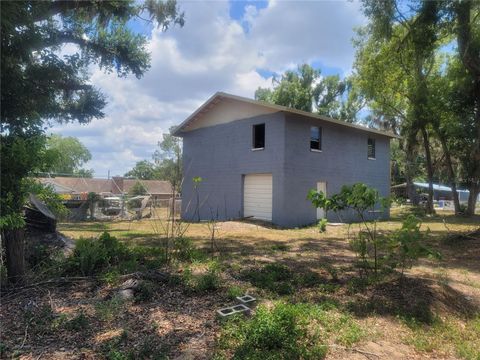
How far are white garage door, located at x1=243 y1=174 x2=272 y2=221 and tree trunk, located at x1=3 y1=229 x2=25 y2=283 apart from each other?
12081 millimetres

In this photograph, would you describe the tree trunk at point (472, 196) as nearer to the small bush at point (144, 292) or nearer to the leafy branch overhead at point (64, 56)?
the leafy branch overhead at point (64, 56)

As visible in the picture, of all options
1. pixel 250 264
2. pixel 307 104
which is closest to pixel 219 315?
pixel 250 264

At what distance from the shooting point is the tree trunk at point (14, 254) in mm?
4789

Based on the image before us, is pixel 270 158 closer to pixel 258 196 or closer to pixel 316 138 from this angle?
pixel 258 196

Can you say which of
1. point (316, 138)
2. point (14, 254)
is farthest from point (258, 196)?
point (14, 254)

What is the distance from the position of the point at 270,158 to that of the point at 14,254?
12320mm

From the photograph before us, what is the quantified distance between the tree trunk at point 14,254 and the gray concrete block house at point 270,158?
10.8m

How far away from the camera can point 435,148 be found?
32.7 m

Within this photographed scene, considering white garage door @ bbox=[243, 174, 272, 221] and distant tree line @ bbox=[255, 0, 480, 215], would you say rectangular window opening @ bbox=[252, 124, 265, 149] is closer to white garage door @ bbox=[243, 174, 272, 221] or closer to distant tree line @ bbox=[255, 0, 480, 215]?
white garage door @ bbox=[243, 174, 272, 221]

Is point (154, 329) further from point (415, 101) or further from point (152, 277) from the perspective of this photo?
point (415, 101)

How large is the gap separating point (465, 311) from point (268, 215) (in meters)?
11.5

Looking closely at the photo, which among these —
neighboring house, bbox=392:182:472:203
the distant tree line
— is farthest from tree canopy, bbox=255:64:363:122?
neighboring house, bbox=392:182:472:203

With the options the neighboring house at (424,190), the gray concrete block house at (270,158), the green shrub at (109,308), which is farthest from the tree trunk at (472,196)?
the green shrub at (109,308)

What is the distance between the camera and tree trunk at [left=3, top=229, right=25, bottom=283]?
15.7 ft
